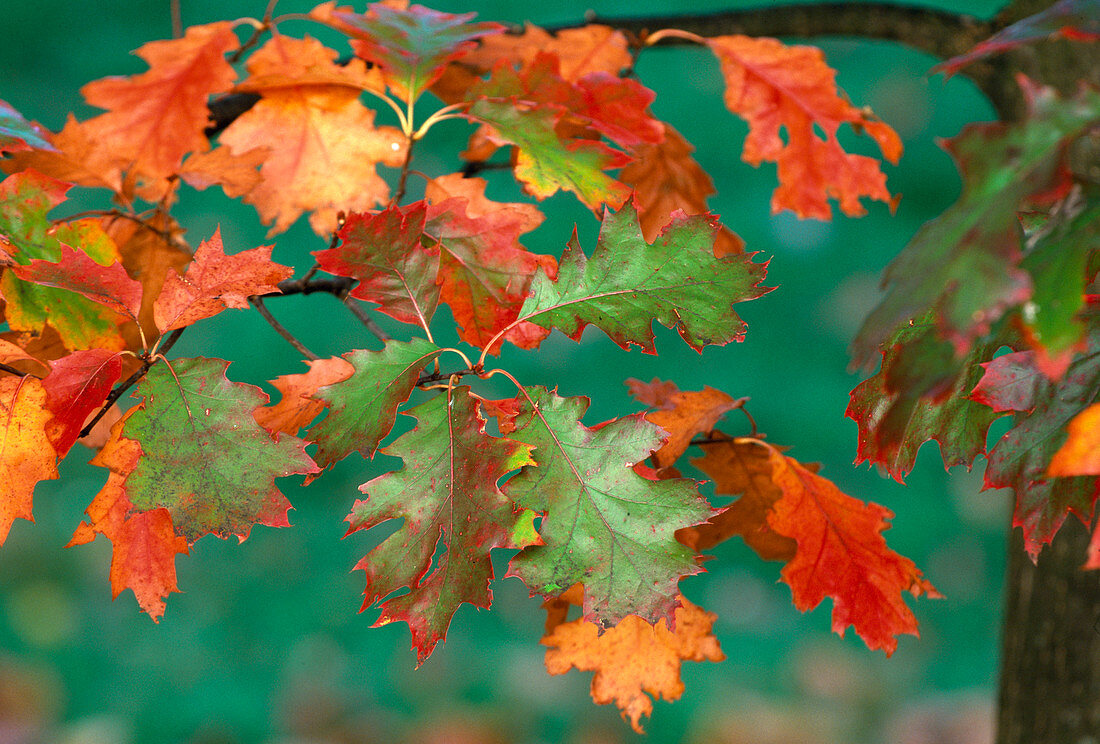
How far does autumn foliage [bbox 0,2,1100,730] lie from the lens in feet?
0.72

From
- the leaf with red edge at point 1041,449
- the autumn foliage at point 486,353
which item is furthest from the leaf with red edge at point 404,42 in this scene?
the leaf with red edge at point 1041,449

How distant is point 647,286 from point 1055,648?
26.4 inches

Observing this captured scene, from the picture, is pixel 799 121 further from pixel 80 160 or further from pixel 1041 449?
pixel 80 160

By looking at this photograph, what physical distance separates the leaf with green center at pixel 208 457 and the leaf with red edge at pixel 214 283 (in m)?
0.03

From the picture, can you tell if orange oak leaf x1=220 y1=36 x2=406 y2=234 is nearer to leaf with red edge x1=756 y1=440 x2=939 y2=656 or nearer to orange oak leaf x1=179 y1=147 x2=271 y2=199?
orange oak leaf x1=179 y1=147 x2=271 y2=199

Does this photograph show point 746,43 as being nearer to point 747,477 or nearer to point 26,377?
point 747,477

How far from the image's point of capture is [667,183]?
611 millimetres

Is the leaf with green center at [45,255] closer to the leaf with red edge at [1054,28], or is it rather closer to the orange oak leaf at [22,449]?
the orange oak leaf at [22,449]

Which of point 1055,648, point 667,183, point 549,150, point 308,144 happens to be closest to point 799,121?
point 667,183

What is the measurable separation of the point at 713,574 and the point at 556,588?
1334 millimetres

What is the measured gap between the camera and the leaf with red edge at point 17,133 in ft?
1.12

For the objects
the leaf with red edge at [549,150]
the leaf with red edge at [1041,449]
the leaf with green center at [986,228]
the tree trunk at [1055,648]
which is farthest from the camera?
the tree trunk at [1055,648]

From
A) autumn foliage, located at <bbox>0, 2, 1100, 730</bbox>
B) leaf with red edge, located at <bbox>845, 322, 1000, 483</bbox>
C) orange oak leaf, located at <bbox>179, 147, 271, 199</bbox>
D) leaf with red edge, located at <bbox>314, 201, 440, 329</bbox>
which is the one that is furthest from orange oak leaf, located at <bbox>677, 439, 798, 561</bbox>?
orange oak leaf, located at <bbox>179, 147, 271, 199</bbox>

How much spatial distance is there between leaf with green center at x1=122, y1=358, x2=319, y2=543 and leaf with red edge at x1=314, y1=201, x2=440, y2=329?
71 mm
